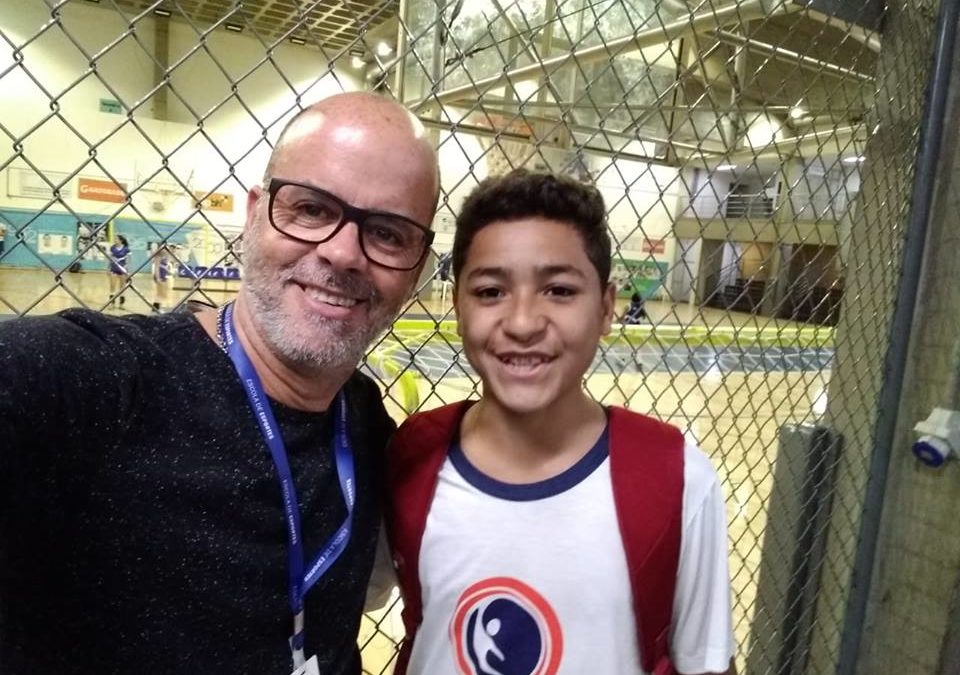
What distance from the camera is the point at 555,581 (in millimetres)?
953

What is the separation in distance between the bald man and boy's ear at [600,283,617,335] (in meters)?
0.31

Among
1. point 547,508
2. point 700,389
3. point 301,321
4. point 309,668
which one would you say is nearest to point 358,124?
point 301,321

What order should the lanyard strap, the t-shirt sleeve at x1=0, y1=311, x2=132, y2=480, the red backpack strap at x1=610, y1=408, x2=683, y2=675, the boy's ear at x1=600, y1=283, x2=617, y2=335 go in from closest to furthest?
1. the t-shirt sleeve at x1=0, y1=311, x2=132, y2=480
2. the lanyard strap
3. the red backpack strap at x1=610, y1=408, x2=683, y2=675
4. the boy's ear at x1=600, y1=283, x2=617, y2=335

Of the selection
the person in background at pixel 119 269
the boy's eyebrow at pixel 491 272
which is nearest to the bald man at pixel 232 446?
the boy's eyebrow at pixel 491 272

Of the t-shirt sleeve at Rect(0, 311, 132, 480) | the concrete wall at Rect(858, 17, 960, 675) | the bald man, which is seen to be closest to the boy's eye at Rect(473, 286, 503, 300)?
the bald man

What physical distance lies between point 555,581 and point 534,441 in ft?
0.66

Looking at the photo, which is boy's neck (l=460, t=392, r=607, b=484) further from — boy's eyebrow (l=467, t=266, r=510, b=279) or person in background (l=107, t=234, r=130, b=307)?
person in background (l=107, t=234, r=130, b=307)

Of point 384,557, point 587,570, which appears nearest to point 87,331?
point 384,557

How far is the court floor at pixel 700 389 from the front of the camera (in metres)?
2.06

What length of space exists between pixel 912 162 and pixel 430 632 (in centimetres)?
160

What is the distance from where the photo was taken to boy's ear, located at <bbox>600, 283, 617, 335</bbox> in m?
1.07

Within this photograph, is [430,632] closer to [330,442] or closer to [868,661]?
[330,442]

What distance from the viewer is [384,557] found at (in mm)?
1092

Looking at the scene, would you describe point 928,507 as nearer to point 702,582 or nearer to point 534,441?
point 702,582
